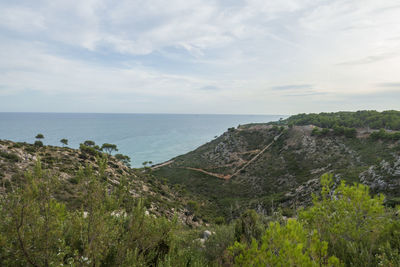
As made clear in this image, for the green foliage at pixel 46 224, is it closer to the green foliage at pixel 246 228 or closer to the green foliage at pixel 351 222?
the green foliage at pixel 246 228

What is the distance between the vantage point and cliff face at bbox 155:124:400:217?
2891 centimetres

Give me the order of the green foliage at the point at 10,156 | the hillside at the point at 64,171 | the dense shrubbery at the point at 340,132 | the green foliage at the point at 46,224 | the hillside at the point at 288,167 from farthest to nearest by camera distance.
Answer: the dense shrubbery at the point at 340,132, the hillside at the point at 288,167, the green foliage at the point at 10,156, the hillside at the point at 64,171, the green foliage at the point at 46,224

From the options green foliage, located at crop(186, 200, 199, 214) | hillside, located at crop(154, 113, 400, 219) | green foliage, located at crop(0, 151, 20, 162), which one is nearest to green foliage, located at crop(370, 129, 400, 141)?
hillside, located at crop(154, 113, 400, 219)

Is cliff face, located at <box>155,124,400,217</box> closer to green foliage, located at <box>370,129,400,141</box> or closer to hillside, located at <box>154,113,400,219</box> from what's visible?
hillside, located at <box>154,113,400,219</box>

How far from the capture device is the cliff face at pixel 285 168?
94.8ft

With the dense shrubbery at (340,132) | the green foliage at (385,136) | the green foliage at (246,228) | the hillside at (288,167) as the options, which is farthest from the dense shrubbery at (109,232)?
the dense shrubbery at (340,132)

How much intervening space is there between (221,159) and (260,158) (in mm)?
16263

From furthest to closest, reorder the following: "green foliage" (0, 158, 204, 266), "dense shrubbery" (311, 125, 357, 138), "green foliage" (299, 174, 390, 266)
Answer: "dense shrubbery" (311, 125, 357, 138), "green foliage" (299, 174, 390, 266), "green foliage" (0, 158, 204, 266)

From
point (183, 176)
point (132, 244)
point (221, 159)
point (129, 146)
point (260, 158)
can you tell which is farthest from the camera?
point (129, 146)

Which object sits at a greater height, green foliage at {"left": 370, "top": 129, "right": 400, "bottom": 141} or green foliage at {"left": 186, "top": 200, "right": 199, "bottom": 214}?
green foliage at {"left": 370, "top": 129, "right": 400, "bottom": 141}

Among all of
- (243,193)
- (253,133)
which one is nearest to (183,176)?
(243,193)

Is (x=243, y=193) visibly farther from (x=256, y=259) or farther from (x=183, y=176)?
(x=256, y=259)

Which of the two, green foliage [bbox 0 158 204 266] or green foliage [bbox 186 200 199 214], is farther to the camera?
green foliage [bbox 186 200 199 214]

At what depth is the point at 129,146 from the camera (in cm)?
16500
